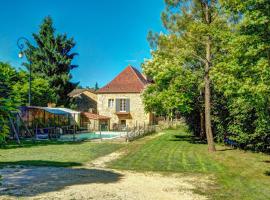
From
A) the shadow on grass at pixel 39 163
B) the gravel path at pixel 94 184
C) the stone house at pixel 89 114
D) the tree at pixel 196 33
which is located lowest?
the gravel path at pixel 94 184

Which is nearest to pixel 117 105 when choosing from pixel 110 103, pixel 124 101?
pixel 124 101

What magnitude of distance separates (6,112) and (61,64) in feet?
119

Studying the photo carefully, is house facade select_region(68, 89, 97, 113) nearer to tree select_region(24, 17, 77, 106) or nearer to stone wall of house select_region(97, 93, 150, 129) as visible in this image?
stone wall of house select_region(97, 93, 150, 129)

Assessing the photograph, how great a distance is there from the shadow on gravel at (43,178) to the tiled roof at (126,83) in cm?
3048

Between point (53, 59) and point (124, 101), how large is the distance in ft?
36.4

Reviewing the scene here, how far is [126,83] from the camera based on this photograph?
144ft

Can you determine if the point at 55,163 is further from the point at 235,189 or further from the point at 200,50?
the point at 200,50

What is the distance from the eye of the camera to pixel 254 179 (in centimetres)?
1119

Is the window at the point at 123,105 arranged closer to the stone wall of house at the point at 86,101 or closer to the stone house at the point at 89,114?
the stone house at the point at 89,114

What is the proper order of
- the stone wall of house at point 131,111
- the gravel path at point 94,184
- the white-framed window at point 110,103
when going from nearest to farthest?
the gravel path at point 94,184 < the stone wall of house at point 131,111 < the white-framed window at point 110,103

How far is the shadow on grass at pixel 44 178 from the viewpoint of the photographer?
29.7 ft

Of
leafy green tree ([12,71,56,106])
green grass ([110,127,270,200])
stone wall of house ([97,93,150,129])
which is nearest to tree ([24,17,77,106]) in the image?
leafy green tree ([12,71,56,106])

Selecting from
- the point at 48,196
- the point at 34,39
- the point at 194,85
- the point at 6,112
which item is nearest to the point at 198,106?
the point at 194,85

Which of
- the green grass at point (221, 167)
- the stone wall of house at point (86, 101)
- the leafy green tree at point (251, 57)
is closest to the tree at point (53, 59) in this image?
the stone wall of house at point (86, 101)
